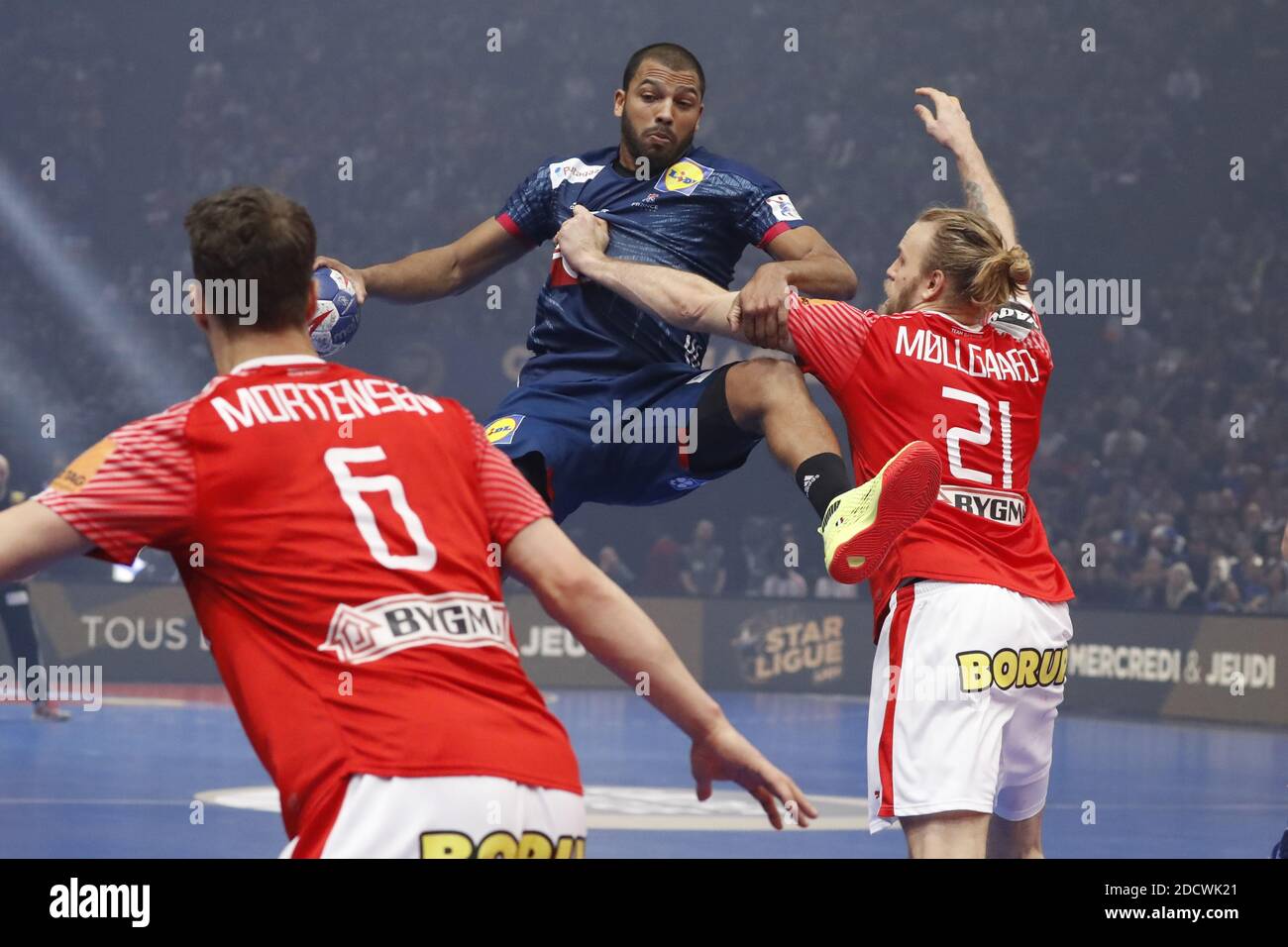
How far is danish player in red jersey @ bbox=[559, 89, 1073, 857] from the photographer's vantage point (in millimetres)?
4211

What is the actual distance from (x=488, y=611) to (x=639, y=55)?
3225 millimetres

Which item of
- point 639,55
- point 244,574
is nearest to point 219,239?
point 244,574

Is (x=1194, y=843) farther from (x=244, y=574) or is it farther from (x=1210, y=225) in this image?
(x=1210, y=225)

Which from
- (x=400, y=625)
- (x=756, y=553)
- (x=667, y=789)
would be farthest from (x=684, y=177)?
(x=756, y=553)

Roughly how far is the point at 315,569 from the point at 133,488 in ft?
1.05

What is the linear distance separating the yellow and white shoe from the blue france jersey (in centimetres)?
143

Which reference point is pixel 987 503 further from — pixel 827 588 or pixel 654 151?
pixel 827 588

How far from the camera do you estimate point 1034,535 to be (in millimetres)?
4574

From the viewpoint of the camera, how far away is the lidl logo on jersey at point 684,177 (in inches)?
214

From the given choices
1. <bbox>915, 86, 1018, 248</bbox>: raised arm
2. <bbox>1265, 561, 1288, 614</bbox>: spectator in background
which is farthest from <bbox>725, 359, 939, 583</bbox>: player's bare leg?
<bbox>1265, 561, 1288, 614</bbox>: spectator in background

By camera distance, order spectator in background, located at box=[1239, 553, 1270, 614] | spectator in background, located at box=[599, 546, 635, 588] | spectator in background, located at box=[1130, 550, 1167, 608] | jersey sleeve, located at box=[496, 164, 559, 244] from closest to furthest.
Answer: jersey sleeve, located at box=[496, 164, 559, 244], spectator in background, located at box=[1239, 553, 1270, 614], spectator in background, located at box=[1130, 550, 1167, 608], spectator in background, located at box=[599, 546, 635, 588]

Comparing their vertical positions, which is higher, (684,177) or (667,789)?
(684,177)

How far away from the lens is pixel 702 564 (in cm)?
1791

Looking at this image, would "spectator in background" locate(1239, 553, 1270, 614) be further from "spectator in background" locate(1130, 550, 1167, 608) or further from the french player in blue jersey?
the french player in blue jersey
